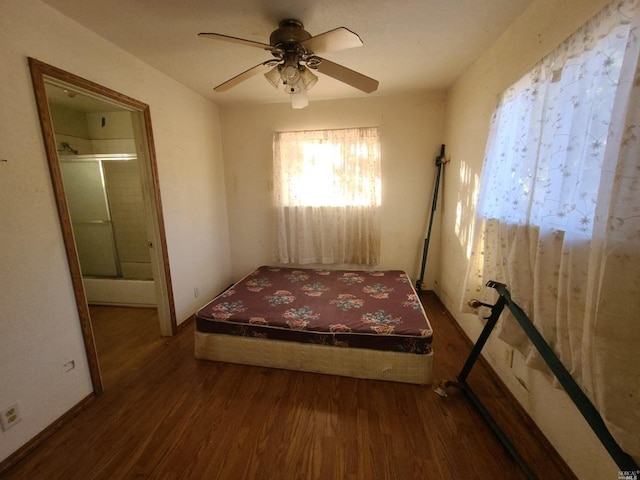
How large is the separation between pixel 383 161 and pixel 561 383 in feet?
8.30

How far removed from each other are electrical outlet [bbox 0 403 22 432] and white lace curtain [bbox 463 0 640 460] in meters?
2.53

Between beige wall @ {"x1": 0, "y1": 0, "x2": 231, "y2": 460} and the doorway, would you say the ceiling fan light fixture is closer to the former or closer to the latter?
beige wall @ {"x1": 0, "y1": 0, "x2": 231, "y2": 460}

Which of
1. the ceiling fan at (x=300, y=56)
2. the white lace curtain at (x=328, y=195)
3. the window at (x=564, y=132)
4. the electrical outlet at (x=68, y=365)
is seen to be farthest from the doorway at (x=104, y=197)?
the window at (x=564, y=132)

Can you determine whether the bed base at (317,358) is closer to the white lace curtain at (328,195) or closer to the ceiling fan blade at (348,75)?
the white lace curtain at (328,195)

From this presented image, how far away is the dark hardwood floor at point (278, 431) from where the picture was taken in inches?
48.4

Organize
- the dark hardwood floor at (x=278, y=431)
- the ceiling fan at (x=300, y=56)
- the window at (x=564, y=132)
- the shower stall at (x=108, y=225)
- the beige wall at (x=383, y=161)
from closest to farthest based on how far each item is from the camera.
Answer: the window at (x=564, y=132), the dark hardwood floor at (x=278, y=431), the ceiling fan at (x=300, y=56), the beige wall at (x=383, y=161), the shower stall at (x=108, y=225)

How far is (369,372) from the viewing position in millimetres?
1781

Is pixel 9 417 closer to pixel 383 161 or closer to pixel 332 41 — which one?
pixel 332 41

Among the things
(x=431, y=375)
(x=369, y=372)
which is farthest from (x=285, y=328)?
(x=431, y=375)

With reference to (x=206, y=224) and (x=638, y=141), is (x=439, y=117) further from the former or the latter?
(x=206, y=224)

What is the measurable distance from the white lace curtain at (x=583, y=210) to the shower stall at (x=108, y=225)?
364cm

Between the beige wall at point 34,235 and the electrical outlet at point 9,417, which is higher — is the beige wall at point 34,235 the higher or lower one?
the higher one

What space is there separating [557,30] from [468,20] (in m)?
0.57

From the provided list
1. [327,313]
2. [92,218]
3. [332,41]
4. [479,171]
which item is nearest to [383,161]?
[479,171]
